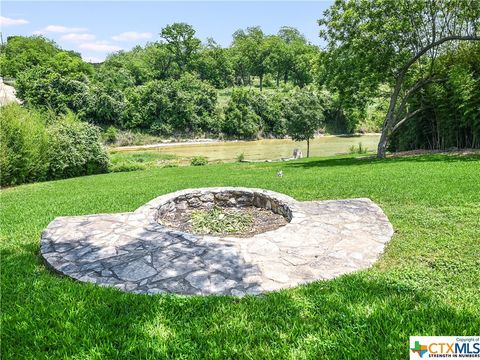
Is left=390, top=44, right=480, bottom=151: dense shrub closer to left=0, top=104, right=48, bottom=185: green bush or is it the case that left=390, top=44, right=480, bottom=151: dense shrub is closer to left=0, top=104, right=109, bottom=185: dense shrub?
left=0, top=104, right=109, bottom=185: dense shrub

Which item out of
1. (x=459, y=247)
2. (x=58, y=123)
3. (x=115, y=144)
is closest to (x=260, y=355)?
(x=459, y=247)

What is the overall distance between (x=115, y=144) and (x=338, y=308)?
43.1m

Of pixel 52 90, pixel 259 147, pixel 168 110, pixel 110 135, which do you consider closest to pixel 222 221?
pixel 259 147

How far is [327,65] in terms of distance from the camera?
16.6m

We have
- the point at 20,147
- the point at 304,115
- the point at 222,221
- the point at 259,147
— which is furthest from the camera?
the point at 259,147

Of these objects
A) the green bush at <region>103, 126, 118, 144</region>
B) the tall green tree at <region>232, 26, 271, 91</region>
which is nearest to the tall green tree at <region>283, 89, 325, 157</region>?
the green bush at <region>103, 126, 118, 144</region>

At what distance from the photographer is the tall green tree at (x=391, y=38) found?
1423 centimetres

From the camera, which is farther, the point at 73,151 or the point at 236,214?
the point at 73,151

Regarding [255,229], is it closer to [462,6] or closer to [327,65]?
[327,65]

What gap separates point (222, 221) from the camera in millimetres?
6414

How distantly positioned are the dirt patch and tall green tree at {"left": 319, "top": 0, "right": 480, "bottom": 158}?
11533 millimetres

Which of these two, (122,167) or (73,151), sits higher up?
(73,151)

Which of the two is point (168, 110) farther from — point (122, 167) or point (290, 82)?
point (290, 82)

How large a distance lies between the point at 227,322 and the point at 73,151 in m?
18.1
